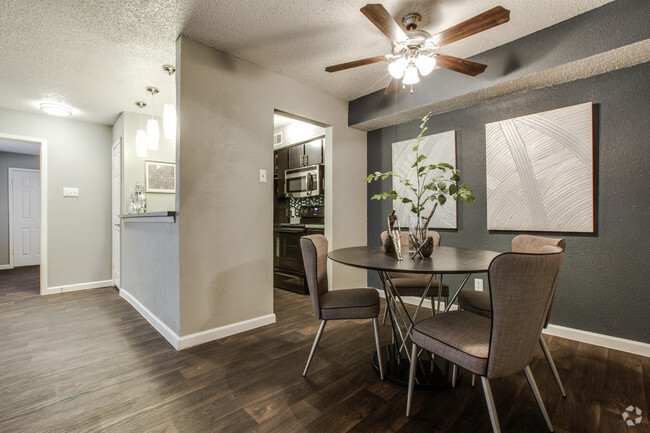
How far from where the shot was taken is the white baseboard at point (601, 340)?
6.82ft

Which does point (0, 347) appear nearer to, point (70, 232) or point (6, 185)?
point (70, 232)

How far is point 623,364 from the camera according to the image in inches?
76.2

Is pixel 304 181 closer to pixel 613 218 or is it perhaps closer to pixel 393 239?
pixel 393 239

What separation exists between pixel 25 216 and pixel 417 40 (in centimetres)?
830

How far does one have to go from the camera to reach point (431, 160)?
3.18 m

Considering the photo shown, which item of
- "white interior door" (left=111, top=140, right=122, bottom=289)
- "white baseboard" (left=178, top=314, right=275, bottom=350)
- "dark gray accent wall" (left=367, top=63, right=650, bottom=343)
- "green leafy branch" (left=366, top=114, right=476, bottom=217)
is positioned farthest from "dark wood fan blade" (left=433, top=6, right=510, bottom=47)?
"white interior door" (left=111, top=140, right=122, bottom=289)

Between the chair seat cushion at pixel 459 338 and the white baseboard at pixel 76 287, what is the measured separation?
189 inches

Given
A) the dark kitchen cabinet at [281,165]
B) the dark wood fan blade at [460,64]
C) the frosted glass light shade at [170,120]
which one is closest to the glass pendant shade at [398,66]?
the dark wood fan blade at [460,64]

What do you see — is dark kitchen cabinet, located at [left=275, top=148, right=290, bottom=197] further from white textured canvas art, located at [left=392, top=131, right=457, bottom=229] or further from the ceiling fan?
the ceiling fan

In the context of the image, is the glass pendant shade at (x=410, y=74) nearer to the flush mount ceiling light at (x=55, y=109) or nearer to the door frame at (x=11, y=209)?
the flush mount ceiling light at (x=55, y=109)

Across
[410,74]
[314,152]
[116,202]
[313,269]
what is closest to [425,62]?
[410,74]

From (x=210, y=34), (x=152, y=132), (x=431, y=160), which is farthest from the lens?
(x=431, y=160)

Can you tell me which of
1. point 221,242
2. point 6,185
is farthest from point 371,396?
point 6,185

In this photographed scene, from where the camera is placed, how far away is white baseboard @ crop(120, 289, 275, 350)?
223cm
